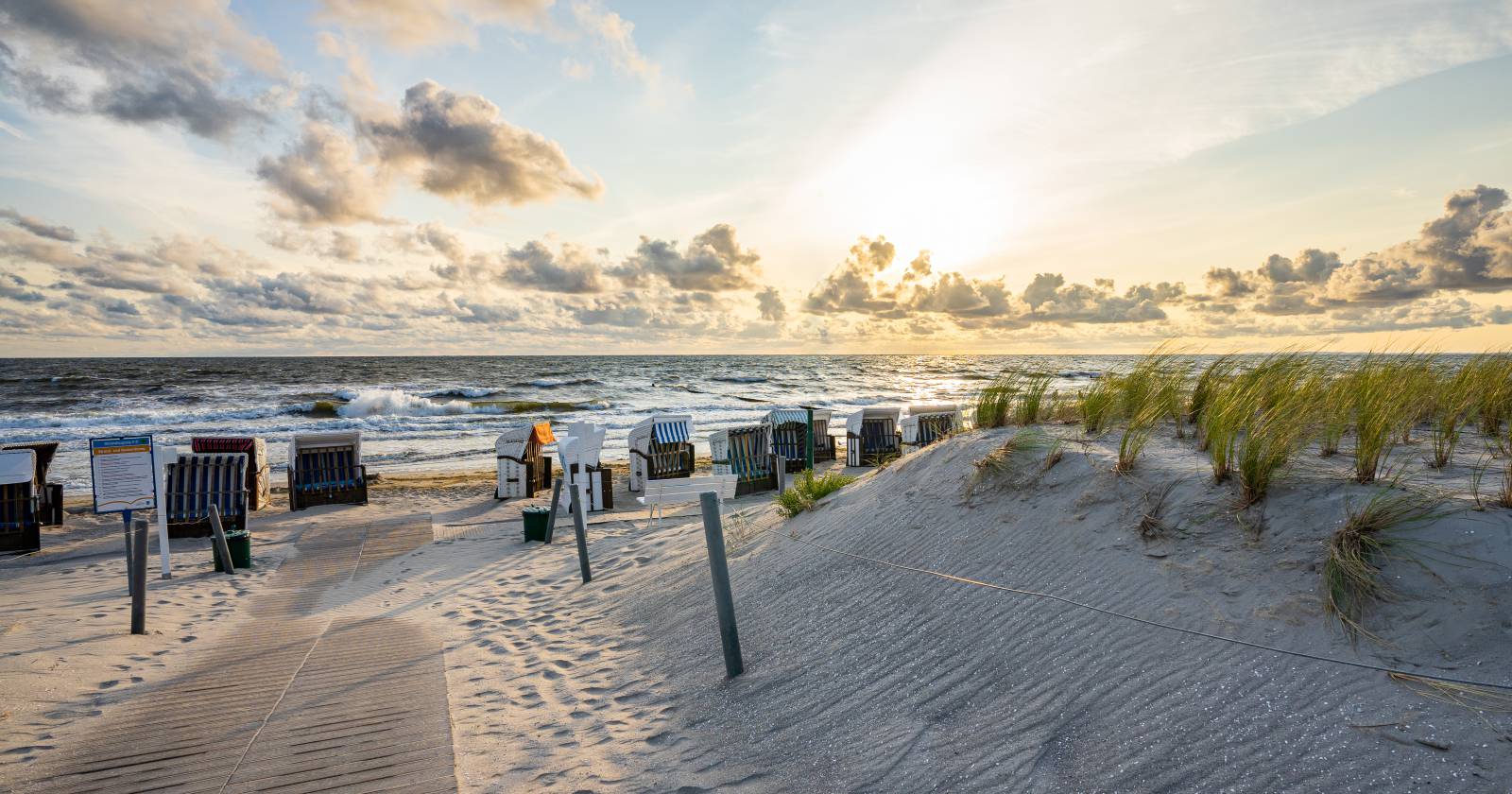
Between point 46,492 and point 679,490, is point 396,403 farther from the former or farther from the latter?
point 679,490

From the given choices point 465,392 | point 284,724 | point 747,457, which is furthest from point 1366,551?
point 465,392

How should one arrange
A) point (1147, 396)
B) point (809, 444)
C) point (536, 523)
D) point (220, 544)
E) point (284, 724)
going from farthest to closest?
point (809, 444)
point (536, 523)
point (220, 544)
point (1147, 396)
point (284, 724)

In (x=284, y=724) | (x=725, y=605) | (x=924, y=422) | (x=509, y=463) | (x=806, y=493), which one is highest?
(x=924, y=422)

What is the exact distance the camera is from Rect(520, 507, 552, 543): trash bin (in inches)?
431

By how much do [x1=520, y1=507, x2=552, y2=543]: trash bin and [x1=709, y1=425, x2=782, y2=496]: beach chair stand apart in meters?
4.50

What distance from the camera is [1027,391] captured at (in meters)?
7.59

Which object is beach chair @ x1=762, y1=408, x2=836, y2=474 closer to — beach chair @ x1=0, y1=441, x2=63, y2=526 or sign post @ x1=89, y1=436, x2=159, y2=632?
sign post @ x1=89, y1=436, x2=159, y2=632

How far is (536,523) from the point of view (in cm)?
1097

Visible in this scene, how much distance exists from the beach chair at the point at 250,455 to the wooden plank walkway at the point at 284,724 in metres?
7.35

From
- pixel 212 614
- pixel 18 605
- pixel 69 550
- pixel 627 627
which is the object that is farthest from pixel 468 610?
pixel 69 550

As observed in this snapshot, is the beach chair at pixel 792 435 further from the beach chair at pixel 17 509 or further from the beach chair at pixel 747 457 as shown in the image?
the beach chair at pixel 17 509

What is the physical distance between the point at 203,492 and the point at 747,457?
31.6 ft

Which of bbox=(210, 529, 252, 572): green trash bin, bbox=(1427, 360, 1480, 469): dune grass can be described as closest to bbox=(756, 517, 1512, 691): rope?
bbox=(1427, 360, 1480, 469): dune grass

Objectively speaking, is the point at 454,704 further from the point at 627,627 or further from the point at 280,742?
the point at 627,627
